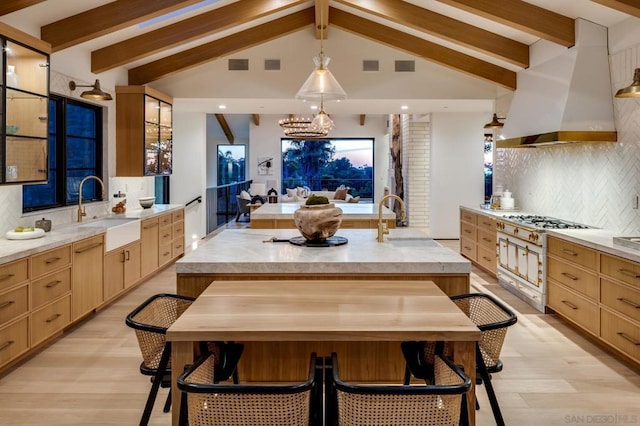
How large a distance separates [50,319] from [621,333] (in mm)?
4278

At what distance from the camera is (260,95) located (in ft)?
25.2

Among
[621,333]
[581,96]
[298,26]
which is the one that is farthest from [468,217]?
[621,333]

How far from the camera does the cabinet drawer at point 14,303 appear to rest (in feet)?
10.4

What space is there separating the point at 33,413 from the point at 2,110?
83.1 inches

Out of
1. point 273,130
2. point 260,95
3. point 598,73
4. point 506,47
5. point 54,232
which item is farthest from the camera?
point 273,130

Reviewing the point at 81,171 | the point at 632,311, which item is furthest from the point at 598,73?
the point at 81,171

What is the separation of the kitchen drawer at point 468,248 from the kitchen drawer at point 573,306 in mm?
2339

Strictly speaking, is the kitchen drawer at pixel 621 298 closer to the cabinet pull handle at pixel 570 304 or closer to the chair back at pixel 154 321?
the cabinet pull handle at pixel 570 304

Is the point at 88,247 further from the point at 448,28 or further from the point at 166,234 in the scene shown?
the point at 448,28

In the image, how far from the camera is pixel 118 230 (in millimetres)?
5082

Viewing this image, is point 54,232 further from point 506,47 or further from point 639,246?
point 506,47

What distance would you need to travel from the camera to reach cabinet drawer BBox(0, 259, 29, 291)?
3.15m

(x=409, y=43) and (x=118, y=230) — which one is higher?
(x=409, y=43)

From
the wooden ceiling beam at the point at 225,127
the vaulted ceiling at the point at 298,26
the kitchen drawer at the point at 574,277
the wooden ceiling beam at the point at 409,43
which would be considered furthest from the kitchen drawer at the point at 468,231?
the wooden ceiling beam at the point at 225,127
